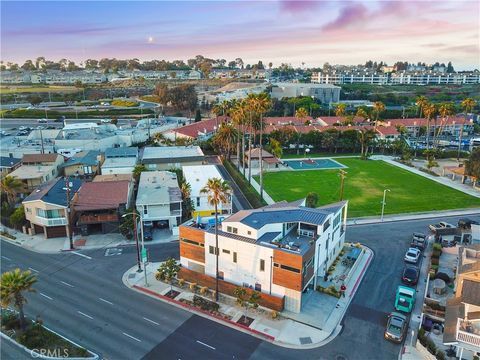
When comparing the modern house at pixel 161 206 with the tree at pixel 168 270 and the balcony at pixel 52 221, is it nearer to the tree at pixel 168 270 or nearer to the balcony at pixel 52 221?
the balcony at pixel 52 221

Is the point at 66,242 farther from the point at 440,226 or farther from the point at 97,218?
the point at 440,226

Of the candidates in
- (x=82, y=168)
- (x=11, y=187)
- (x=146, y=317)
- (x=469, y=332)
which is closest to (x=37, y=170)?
(x=82, y=168)

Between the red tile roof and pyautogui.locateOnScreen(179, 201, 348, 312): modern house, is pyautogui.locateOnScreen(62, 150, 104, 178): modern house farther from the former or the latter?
pyautogui.locateOnScreen(179, 201, 348, 312): modern house

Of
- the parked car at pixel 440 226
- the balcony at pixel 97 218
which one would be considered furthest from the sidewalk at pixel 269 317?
the parked car at pixel 440 226

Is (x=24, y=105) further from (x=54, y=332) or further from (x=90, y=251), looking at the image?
(x=54, y=332)

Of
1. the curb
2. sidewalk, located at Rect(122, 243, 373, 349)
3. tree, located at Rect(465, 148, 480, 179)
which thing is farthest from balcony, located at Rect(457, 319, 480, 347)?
tree, located at Rect(465, 148, 480, 179)

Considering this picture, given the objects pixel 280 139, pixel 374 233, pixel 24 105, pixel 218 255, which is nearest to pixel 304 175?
pixel 280 139
